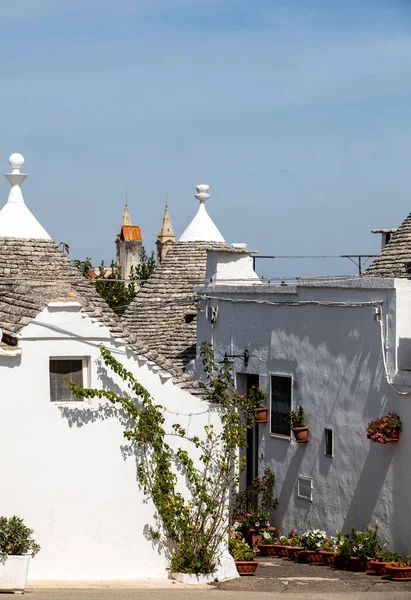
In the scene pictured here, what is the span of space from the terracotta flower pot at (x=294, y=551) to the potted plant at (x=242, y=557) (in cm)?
154

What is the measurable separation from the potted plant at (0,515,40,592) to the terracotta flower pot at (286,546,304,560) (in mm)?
5357

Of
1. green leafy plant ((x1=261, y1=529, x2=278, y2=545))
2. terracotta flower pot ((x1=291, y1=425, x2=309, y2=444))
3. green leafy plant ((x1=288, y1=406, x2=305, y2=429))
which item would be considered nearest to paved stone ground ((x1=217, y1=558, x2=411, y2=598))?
green leafy plant ((x1=261, y1=529, x2=278, y2=545))

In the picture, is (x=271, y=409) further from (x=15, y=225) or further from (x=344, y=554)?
(x=15, y=225)

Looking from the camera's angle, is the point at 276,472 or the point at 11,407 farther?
the point at 276,472

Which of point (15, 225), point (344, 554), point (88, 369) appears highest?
point (15, 225)

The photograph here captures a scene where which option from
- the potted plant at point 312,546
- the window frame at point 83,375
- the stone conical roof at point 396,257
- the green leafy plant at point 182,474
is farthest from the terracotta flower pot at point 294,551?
the stone conical roof at point 396,257

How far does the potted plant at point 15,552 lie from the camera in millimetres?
17062

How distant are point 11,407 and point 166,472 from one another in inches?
94.7

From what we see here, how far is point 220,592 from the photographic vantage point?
17562mm

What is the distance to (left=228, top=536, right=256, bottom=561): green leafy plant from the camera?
1988cm

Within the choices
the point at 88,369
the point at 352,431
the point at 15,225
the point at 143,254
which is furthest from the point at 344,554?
the point at 143,254

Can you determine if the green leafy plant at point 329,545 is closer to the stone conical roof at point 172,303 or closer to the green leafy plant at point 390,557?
the green leafy plant at point 390,557

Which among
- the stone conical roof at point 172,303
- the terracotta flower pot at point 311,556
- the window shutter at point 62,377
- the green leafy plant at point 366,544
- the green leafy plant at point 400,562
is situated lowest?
the terracotta flower pot at point 311,556

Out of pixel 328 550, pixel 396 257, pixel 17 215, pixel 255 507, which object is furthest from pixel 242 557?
pixel 17 215
